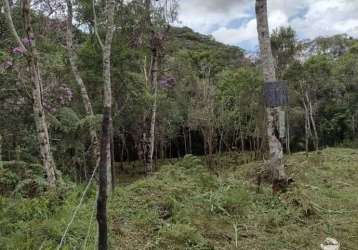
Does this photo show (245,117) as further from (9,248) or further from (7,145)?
(9,248)

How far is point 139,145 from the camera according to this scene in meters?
18.4

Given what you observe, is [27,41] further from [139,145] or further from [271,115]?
[139,145]

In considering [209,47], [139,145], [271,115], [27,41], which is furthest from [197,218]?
[209,47]

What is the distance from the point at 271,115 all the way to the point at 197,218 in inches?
81.1

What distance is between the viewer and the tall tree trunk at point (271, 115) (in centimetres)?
592


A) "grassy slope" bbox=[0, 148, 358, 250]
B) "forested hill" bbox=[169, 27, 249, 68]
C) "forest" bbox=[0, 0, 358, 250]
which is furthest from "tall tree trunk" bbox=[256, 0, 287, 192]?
"forested hill" bbox=[169, 27, 249, 68]

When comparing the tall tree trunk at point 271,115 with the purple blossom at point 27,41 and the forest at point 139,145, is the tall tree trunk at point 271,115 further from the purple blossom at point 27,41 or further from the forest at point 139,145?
the purple blossom at point 27,41

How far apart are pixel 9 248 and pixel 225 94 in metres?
17.0

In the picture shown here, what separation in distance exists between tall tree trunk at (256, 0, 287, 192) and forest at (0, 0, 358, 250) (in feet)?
0.05

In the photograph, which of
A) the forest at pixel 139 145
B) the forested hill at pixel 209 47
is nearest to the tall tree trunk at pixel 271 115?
the forest at pixel 139 145

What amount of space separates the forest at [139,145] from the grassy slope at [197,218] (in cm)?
2

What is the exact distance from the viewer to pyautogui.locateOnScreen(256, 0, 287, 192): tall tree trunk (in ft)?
19.4

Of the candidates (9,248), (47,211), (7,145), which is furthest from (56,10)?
(9,248)

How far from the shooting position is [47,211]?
4332 millimetres
